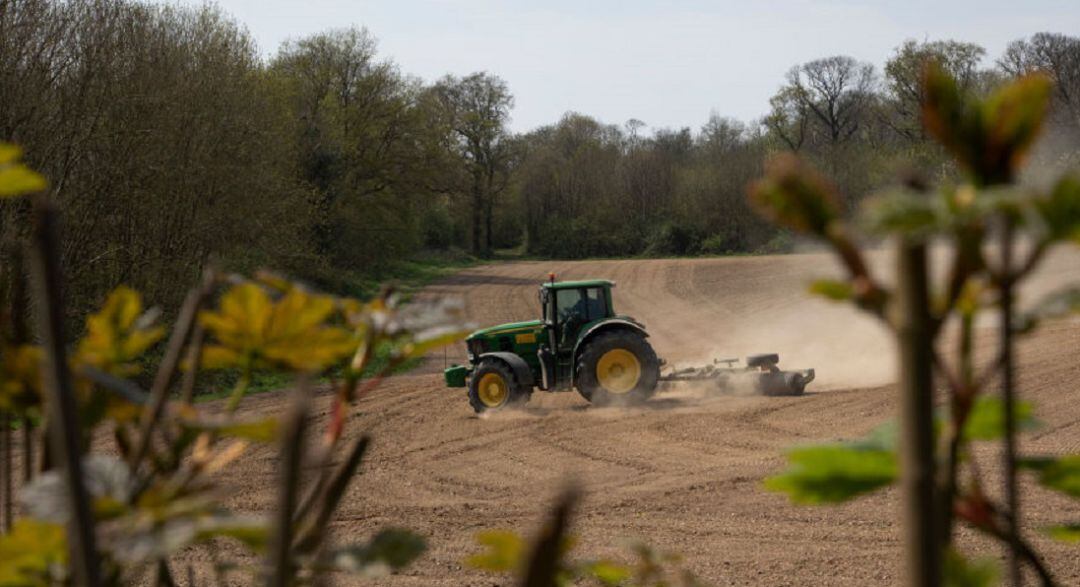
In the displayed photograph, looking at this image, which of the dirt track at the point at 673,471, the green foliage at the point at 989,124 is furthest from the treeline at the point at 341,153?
the dirt track at the point at 673,471

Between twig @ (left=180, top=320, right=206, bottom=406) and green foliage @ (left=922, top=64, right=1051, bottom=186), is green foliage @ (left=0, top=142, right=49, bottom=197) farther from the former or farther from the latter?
green foliage @ (left=922, top=64, right=1051, bottom=186)

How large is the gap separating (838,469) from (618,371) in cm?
1166

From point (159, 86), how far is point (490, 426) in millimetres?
9194

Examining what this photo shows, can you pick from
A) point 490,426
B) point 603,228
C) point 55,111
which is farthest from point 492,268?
point 490,426

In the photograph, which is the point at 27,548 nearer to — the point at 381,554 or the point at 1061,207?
the point at 381,554

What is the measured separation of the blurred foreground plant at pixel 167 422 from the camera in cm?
36

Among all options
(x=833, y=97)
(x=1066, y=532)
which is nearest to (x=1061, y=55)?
(x=833, y=97)

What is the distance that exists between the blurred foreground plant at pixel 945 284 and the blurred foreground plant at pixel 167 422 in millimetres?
176

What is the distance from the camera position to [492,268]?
139ft

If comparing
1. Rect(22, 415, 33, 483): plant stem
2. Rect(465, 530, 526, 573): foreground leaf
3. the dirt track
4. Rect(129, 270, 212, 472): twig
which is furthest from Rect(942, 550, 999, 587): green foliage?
the dirt track

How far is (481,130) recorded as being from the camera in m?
47.0

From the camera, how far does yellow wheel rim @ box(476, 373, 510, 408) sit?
1228cm

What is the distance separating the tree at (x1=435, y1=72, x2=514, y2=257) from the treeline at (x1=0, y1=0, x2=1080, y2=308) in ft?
0.27

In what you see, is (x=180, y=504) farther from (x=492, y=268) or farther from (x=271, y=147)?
(x=492, y=268)
